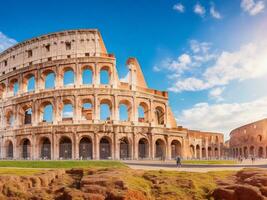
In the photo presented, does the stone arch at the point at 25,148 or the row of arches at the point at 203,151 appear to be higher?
the stone arch at the point at 25,148

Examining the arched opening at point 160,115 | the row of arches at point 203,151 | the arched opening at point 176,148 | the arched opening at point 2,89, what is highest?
the arched opening at point 2,89

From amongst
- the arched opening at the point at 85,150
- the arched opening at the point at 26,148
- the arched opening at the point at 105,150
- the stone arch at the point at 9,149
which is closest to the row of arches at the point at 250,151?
the arched opening at the point at 105,150

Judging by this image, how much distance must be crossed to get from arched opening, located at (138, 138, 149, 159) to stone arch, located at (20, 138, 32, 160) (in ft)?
51.5

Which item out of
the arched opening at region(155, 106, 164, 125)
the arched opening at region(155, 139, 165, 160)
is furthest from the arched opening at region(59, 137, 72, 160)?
the arched opening at region(155, 106, 164, 125)

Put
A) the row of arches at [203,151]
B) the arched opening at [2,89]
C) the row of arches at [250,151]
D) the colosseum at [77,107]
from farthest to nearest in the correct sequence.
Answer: the row of arches at [203,151], the row of arches at [250,151], the arched opening at [2,89], the colosseum at [77,107]

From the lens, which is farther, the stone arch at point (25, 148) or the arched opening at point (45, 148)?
the stone arch at point (25, 148)

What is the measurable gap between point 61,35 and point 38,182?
38560 mm

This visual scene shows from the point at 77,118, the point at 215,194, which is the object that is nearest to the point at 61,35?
the point at 77,118

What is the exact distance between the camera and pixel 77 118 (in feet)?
139

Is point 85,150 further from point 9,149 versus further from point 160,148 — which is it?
point 9,149

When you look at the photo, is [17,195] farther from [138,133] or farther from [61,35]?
[61,35]

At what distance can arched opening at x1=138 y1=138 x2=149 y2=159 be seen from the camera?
44594 mm

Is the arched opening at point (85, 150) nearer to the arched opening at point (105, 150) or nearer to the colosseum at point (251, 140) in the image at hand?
the arched opening at point (105, 150)

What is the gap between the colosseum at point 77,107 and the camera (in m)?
42.2
